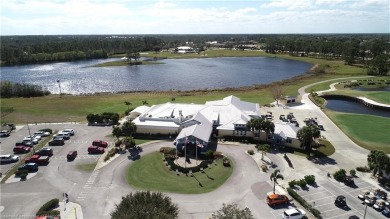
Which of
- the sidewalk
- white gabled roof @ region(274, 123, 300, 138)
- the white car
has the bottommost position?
the sidewalk

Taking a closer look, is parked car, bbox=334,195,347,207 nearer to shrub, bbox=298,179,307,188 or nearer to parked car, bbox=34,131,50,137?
shrub, bbox=298,179,307,188

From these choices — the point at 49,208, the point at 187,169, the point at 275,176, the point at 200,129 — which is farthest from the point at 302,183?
the point at 49,208

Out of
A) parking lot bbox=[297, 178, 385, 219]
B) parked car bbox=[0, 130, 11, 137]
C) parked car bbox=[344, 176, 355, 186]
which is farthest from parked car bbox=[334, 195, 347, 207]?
parked car bbox=[0, 130, 11, 137]

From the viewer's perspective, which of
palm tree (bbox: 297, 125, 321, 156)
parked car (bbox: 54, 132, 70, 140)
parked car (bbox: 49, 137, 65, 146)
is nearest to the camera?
palm tree (bbox: 297, 125, 321, 156)

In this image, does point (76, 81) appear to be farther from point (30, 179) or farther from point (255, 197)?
point (255, 197)

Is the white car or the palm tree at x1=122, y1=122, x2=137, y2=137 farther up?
the palm tree at x1=122, y1=122, x2=137, y2=137

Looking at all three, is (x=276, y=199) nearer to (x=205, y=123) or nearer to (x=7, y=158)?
(x=205, y=123)

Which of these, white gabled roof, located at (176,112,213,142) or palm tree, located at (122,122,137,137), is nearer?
white gabled roof, located at (176,112,213,142)
